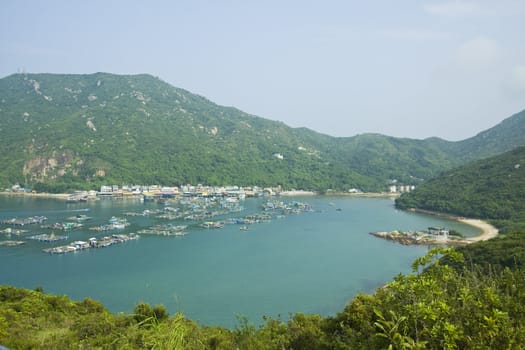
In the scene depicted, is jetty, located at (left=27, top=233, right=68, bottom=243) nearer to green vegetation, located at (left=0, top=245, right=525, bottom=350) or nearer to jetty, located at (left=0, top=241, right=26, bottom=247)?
jetty, located at (left=0, top=241, right=26, bottom=247)

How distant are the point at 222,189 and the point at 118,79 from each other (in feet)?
159

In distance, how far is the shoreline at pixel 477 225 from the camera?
90.6 ft

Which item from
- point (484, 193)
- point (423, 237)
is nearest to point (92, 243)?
point (423, 237)

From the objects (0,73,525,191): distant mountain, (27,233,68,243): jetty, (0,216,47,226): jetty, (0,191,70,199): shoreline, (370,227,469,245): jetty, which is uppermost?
(0,73,525,191): distant mountain

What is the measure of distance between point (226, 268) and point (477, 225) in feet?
75.0

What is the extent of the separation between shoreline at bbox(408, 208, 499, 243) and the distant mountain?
22822 mm

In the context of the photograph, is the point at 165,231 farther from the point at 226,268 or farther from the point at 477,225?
the point at 477,225

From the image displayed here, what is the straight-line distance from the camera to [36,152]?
2168 inches

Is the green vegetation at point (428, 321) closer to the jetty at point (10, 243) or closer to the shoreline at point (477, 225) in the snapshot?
the jetty at point (10, 243)

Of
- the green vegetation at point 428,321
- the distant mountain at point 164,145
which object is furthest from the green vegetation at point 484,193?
the green vegetation at point 428,321

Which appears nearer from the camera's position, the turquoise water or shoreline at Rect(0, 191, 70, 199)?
the turquoise water

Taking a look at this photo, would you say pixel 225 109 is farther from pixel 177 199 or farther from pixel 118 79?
pixel 177 199

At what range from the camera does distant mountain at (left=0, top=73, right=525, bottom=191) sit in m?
55.0

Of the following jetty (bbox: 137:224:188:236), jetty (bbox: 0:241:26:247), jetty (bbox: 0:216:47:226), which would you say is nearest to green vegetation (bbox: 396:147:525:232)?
jetty (bbox: 137:224:188:236)
